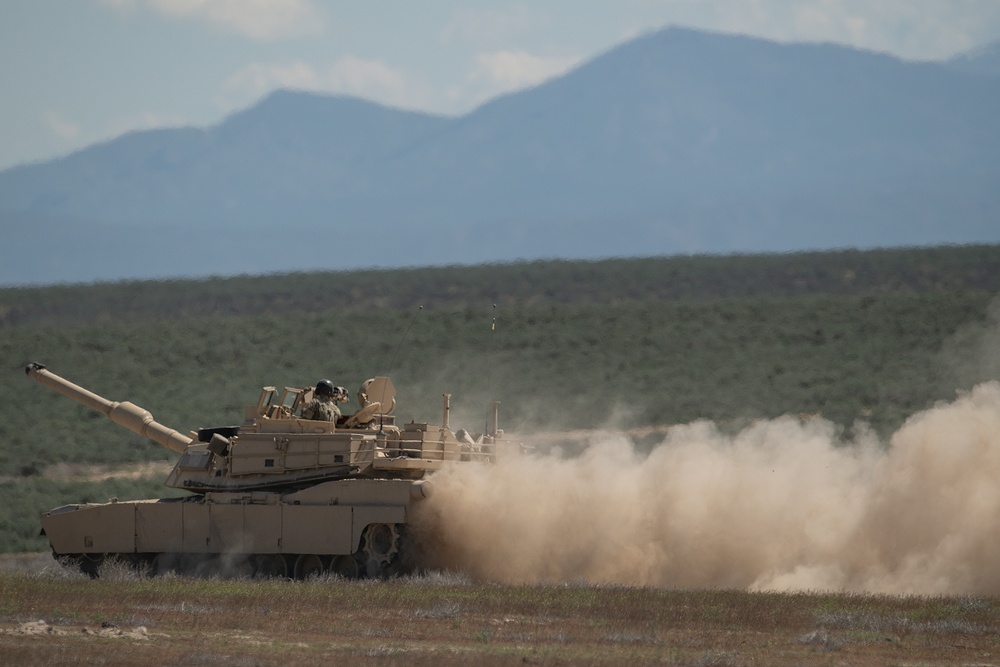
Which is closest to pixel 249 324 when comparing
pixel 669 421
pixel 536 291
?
pixel 536 291

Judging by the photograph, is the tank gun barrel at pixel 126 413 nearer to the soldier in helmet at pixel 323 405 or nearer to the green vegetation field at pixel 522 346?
the soldier in helmet at pixel 323 405

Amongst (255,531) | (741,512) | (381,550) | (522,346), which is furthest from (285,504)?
(522,346)

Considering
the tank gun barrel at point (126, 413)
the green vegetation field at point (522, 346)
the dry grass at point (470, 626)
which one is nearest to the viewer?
the dry grass at point (470, 626)

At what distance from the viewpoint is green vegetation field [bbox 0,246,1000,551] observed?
48000mm

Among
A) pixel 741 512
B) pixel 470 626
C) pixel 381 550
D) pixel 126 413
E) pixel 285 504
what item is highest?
pixel 126 413

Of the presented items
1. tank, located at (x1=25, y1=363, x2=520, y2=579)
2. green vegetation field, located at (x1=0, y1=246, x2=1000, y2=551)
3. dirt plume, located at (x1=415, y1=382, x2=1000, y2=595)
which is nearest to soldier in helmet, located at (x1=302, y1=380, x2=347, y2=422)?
tank, located at (x1=25, y1=363, x2=520, y2=579)

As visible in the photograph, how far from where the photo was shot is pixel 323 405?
84.1 feet

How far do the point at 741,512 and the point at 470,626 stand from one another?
6781 mm

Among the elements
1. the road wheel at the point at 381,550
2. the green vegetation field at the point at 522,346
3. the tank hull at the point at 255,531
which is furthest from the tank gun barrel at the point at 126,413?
the green vegetation field at the point at 522,346

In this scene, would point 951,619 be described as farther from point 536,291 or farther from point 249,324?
point 536,291

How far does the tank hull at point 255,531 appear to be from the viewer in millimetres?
23906

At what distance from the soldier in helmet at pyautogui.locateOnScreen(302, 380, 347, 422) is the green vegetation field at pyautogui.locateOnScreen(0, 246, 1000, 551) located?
11.2 metres

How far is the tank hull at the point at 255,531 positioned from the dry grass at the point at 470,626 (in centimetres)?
201

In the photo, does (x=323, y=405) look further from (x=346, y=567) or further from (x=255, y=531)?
(x=346, y=567)
